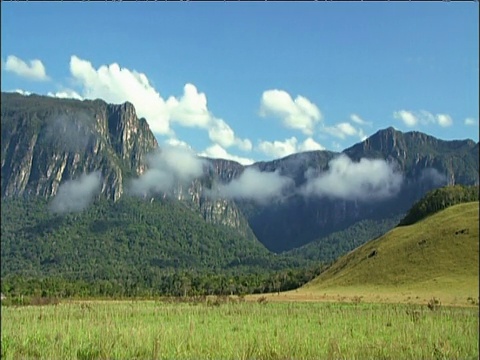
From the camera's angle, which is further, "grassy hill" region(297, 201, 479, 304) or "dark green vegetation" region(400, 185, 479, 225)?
"dark green vegetation" region(400, 185, 479, 225)

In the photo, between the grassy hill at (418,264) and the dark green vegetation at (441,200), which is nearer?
the grassy hill at (418,264)

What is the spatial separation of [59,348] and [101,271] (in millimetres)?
164855

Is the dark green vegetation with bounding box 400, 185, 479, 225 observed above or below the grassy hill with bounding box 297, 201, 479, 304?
above

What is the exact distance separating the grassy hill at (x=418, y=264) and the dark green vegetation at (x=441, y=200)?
1153cm

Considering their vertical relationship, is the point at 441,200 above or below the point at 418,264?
above

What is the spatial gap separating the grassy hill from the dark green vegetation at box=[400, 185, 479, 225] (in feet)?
37.8

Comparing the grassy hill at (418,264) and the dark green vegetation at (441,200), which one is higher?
the dark green vegetation at (441,200)

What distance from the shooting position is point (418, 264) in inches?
2953

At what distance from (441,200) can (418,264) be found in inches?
1448

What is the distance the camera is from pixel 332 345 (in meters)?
11.3

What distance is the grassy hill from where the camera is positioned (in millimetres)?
63625

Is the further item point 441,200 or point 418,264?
point 441,200

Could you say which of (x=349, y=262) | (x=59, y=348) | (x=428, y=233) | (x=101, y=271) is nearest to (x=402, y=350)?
(x=59, y=348)

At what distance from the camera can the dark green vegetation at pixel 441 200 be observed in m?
105
